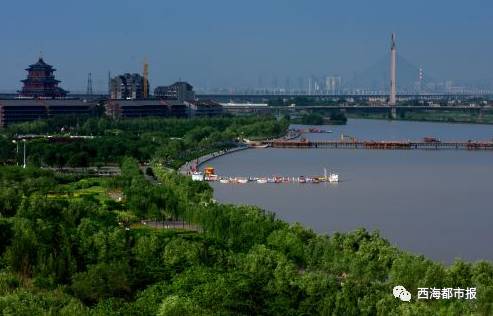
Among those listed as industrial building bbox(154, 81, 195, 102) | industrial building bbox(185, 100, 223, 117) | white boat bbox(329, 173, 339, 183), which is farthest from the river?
industrial building bbox(154, 81, 195, 102)

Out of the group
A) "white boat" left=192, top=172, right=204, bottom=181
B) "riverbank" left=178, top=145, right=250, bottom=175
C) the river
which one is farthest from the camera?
"riverbank" left=178, top=145, right=250, bottom=175

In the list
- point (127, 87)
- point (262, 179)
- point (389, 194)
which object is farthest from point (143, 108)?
point (389, 194)

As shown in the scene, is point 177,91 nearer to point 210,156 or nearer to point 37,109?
point 37,109

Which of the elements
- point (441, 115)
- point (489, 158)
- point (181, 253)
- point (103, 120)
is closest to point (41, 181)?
point (181, 253)

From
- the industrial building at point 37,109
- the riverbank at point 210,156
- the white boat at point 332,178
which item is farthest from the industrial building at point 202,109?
the white boat at point 332,178

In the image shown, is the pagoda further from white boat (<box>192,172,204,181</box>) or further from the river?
white boat (<box>192,172,204,181</box>)

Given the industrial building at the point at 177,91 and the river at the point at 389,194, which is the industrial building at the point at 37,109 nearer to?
the industrial building at the point at 177,91
